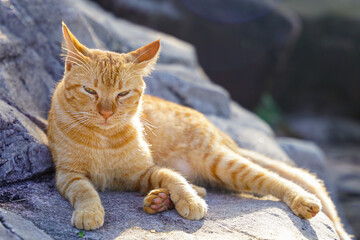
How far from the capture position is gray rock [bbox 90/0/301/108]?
9891 mm

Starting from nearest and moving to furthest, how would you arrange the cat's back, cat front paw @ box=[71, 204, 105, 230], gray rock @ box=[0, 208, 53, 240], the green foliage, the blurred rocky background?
gray rock @ box=[0, 208, 53, 240]
cat front paw @ box=[71, 204, 105, 230]
the blurred rocky background
the cat's back
the green foliage

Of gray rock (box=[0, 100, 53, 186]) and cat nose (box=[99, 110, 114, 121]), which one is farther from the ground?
cat nose (box=[99, 110, 114, 121])

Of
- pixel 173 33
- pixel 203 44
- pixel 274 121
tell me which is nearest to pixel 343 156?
pixel 274 121

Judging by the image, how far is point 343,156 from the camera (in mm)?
10031

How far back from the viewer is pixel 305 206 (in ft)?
10.3

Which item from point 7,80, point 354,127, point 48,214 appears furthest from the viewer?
point 354,127

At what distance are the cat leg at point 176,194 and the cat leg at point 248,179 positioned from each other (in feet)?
2.09

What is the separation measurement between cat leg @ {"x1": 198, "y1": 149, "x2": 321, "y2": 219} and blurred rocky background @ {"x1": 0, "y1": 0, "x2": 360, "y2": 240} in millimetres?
110

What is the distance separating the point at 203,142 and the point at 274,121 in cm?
720

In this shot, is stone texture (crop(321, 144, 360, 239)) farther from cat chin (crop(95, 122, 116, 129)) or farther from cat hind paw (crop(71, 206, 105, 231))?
cat hind paw (crop(71, 206, 105, 231))

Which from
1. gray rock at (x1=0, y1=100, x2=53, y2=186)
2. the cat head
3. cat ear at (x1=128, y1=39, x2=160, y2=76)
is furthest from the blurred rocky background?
cat ear at (x1=128, y1=39, x2=160, y2=76)

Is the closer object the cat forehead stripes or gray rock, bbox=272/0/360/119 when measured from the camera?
the cat forehead stripes

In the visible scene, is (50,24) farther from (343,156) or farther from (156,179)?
(343,156)

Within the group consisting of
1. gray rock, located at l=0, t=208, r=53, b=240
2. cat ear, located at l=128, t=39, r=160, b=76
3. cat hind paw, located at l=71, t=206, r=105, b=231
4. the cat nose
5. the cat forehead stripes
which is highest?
cat ear, located at l=128, t=39, r=160, b=76
